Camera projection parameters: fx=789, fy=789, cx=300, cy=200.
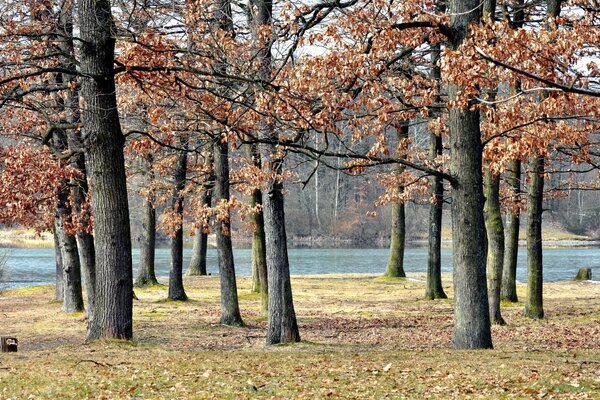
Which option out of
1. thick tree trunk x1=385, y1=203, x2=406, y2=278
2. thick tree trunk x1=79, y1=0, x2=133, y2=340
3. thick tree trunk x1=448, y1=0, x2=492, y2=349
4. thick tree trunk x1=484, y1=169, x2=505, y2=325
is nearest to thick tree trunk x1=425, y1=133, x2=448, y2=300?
thick tree trunk x1=484, y1=169, x2=505, y2=325

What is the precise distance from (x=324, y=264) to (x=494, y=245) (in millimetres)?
38254

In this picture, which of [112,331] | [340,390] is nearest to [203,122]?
[112,331]

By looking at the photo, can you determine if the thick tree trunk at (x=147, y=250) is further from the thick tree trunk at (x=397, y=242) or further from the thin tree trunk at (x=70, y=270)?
the thick tree trunk at (x=397, y=242)

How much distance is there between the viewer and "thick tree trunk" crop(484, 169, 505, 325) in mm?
19953

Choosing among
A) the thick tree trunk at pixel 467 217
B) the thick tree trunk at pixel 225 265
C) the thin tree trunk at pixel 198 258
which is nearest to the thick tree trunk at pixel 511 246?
the thick tree trunk at pixel 225 265

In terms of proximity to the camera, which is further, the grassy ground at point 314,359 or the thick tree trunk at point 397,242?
the thick tree trunk at point 397,242

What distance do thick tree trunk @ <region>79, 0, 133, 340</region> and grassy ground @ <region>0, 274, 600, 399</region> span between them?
0.74m

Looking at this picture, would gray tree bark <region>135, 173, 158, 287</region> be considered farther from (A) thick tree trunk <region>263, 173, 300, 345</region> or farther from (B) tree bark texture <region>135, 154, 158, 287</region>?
(A) thick tree trunk <region>263, 173, 300, 345</region>

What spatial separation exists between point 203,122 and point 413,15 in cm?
448

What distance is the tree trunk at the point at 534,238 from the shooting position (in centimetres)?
2084

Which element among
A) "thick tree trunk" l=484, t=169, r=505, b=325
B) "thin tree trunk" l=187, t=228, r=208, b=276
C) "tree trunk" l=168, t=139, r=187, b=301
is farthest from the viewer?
"thin tree trunk" l=187, t=228, r=208, b=276

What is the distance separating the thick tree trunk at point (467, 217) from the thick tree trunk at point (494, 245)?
5.79m

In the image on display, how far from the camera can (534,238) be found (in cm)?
2098

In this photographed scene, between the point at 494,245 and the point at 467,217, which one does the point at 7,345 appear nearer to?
the point at 467,217
